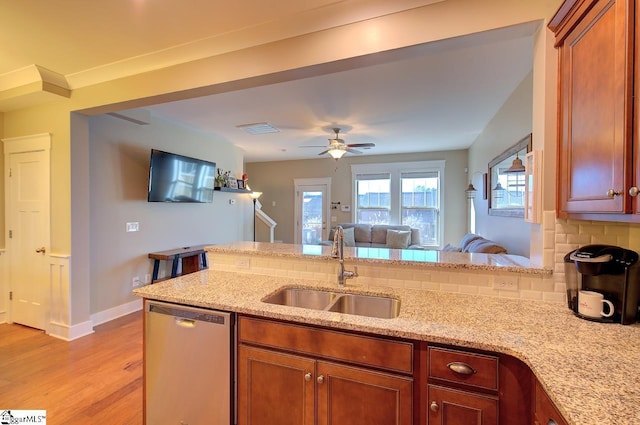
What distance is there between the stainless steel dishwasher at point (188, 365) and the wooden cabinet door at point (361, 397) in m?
0.51

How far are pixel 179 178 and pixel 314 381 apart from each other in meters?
3.65

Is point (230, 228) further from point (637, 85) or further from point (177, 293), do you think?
point (637, 85)

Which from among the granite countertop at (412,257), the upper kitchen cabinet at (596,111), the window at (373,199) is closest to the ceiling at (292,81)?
the upper kitchen cabinet at (596,111)

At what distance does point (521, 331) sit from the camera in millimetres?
1182

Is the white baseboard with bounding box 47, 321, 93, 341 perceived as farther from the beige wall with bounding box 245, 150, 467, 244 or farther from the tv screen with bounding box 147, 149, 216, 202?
the beige wall with bounding box 245, 150, 467, 244

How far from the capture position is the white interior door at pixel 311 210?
24.2 feet

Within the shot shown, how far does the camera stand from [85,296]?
312 cm

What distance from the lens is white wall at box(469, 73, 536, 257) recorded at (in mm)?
2691

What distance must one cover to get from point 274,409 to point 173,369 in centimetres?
62

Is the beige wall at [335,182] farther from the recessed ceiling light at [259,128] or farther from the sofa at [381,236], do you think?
the recessed ceiling light at [259,128]

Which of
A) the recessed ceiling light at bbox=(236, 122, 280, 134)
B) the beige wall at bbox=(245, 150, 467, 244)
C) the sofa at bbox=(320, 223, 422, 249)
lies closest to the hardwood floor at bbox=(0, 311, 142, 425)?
the recessed ceiling light at bbox=(236, 122, 280, 134)

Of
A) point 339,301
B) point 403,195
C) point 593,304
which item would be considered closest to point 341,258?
point 339,301

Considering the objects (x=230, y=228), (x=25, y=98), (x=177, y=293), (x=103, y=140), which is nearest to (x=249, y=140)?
(x=230, y=228)

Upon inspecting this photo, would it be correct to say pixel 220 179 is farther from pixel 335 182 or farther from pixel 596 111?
pixel 596 111
